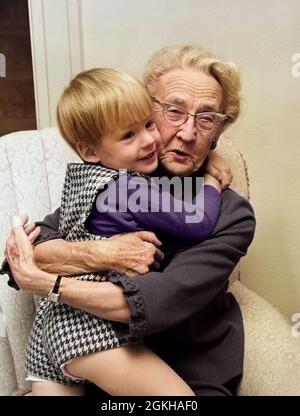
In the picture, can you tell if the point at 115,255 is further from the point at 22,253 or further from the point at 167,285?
the point at 22,253

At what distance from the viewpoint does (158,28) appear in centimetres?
169

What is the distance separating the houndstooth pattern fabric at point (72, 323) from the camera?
100 cm

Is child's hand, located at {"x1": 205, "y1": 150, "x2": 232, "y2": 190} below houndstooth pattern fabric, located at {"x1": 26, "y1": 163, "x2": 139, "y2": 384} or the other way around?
the other way around

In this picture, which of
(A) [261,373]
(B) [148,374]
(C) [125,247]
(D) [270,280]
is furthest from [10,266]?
(D) [270,280]

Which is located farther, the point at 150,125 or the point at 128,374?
the point at 150,125

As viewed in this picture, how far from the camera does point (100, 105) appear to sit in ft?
3.36

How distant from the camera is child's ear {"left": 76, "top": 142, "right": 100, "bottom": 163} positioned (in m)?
1.12

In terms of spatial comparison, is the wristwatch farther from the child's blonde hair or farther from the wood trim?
the wood trim

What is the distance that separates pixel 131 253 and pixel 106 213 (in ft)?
0.33

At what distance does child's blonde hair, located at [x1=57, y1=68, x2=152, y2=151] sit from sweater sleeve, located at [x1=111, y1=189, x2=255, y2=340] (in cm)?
31

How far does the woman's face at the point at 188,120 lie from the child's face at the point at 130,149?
0.07 m

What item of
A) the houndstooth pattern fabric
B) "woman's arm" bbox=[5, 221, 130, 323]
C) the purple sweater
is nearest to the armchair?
the houndstooth pattern fabric

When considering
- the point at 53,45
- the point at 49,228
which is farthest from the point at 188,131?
the point at 53,45
